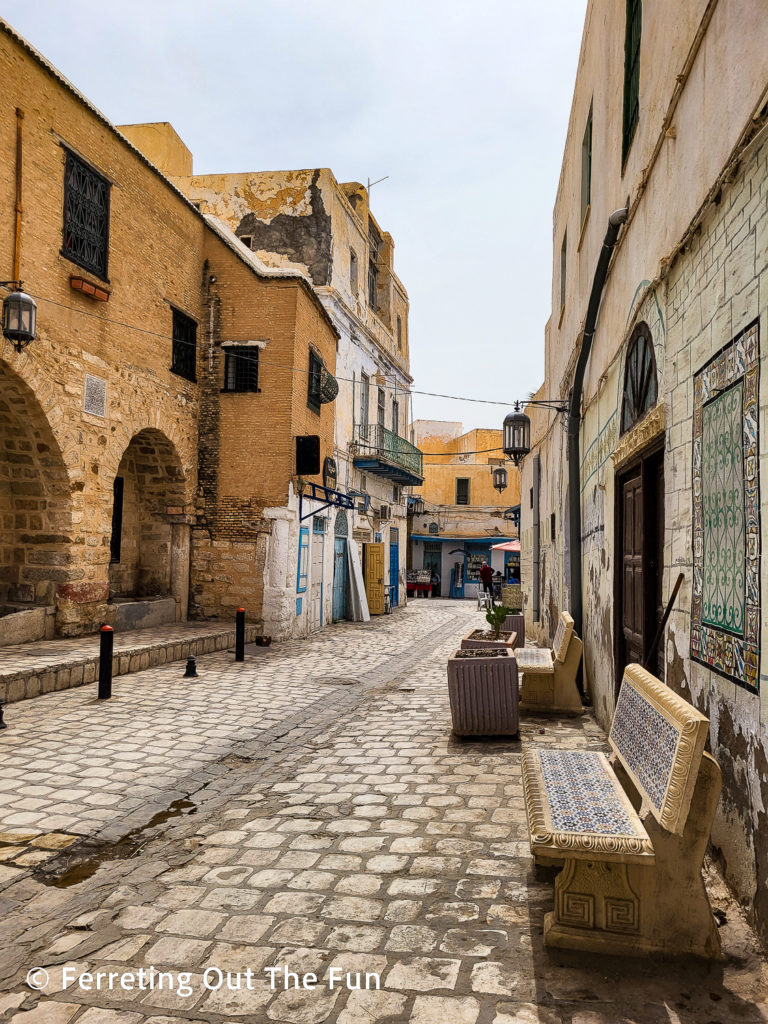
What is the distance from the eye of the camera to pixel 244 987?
2.64 metres

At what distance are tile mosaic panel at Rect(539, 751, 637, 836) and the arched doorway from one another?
1192cm

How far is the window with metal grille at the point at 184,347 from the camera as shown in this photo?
14177 millimetres

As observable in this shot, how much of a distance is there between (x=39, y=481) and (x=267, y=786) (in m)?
7.47

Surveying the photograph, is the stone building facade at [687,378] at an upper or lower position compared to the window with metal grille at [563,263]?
lower

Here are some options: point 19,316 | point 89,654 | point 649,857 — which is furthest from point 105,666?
point 649,857

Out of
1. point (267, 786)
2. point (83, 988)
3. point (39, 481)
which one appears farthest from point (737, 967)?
point (39, 481)

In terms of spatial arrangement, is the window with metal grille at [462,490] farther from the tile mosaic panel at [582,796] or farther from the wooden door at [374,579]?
the tile mosaic panel at [582,796]

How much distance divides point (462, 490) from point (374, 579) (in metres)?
19.1

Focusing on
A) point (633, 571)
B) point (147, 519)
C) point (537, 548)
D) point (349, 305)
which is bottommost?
point (633, 571)

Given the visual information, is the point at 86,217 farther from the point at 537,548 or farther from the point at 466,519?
the point at 466,519

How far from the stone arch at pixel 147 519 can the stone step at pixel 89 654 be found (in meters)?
1.36

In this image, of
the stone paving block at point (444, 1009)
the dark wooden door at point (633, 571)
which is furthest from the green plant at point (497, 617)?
the stone paving block at point (444, 1009)

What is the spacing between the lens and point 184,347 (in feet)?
47.8

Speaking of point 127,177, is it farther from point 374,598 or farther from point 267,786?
point 374,598
